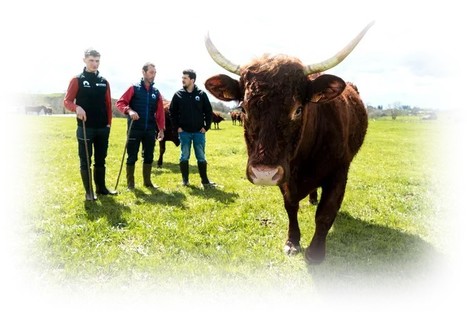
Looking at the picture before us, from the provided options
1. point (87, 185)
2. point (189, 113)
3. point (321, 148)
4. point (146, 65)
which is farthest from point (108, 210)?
point (321, 148)

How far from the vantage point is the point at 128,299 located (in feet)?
12.4

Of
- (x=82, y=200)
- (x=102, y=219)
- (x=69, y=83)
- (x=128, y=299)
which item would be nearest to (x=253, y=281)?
(x=128, y=299)

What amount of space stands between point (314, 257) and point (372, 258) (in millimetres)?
816

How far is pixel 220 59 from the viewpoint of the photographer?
436 cm

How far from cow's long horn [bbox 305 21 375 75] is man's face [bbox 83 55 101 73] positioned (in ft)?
14.7

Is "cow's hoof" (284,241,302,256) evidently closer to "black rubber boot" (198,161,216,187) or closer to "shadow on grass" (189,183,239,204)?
"shadow on grass" (189,183,239,204)

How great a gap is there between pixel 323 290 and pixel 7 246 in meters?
4.14

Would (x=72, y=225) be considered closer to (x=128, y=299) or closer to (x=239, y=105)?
(x=128, y=299)

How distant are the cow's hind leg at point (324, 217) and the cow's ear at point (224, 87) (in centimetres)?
164

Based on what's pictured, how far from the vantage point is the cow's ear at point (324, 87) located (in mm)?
3957

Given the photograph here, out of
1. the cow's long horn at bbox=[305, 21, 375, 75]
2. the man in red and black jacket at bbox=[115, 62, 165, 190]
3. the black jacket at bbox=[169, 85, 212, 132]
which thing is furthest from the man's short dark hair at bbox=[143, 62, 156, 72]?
the cow's long horn at bbox=[305, 21, 375, 75]

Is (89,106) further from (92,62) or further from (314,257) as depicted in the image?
(314,257)

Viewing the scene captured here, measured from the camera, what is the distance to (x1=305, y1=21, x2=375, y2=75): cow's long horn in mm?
3611

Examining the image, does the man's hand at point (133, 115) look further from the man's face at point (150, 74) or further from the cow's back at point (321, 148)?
the cow's back at point (321, 148)
